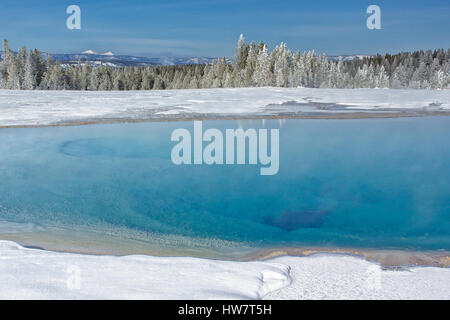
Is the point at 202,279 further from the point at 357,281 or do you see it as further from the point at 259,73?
the point at 259,73

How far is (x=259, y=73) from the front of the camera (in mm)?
47281

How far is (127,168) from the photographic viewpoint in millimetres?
7789

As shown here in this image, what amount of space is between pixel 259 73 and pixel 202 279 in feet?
149

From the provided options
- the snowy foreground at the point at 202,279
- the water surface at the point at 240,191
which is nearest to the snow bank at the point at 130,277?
the snowy foreground at the point at 202,279

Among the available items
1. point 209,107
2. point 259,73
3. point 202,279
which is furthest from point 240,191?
point 259,73

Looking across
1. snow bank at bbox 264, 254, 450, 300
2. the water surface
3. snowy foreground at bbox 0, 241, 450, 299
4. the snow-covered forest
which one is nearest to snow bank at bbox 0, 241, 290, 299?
snowy foreground at bbox 0, 241, 450, 299

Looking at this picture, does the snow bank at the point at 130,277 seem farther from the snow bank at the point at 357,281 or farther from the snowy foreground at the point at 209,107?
the snowy foreground at the point at 209,107

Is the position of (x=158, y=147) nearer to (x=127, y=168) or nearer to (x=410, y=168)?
(x=127, y=168)

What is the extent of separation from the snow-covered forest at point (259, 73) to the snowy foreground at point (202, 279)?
43874 millimetres

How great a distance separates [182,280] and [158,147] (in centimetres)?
644

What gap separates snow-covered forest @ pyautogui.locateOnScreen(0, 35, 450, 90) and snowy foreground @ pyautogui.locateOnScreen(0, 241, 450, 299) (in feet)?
144

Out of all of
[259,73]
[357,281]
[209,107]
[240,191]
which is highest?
[259,73]

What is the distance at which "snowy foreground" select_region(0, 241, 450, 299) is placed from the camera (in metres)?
3.03
